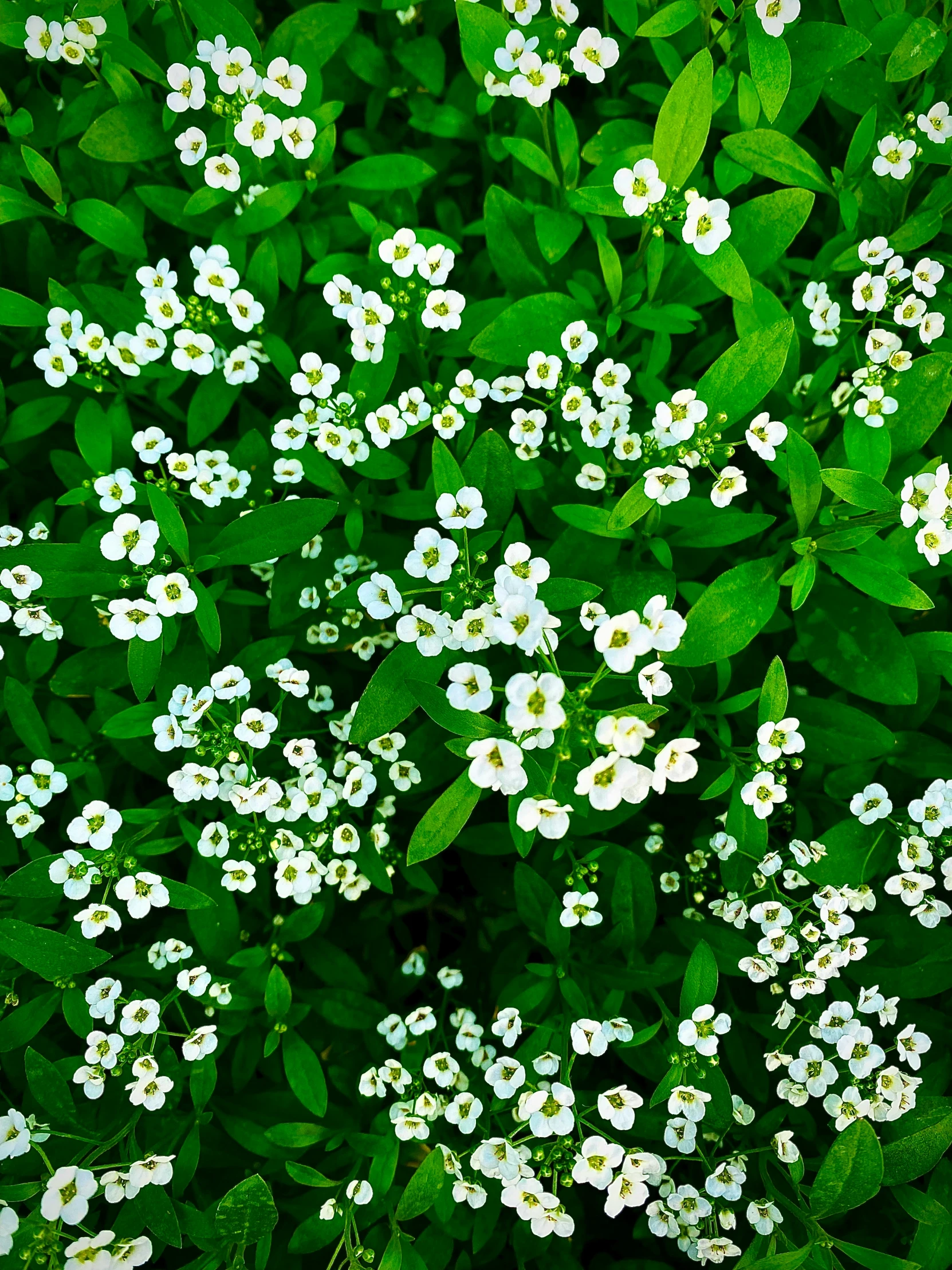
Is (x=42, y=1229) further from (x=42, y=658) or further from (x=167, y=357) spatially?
(x=167, y=357)

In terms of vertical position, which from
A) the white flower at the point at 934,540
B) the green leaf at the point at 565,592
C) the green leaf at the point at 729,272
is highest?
the green leaf at the point at 729,272

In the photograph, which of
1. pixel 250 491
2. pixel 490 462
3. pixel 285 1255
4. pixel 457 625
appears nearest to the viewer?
pixel 457 625

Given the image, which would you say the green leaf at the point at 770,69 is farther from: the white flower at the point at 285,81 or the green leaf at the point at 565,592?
the green leaf at the point at 565,592

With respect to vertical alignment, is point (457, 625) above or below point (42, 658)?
above

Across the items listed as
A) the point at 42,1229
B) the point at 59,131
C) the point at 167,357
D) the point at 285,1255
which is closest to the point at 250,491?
the point at 167,357

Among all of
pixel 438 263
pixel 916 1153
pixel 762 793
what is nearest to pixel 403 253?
pixel 438 263

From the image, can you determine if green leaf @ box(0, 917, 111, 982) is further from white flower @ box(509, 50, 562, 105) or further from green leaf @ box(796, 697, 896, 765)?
white flower @ box(509, 50, 562, 105)

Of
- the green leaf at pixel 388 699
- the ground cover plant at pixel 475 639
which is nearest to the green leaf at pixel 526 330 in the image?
the ground cover plant at pixel 475 639
